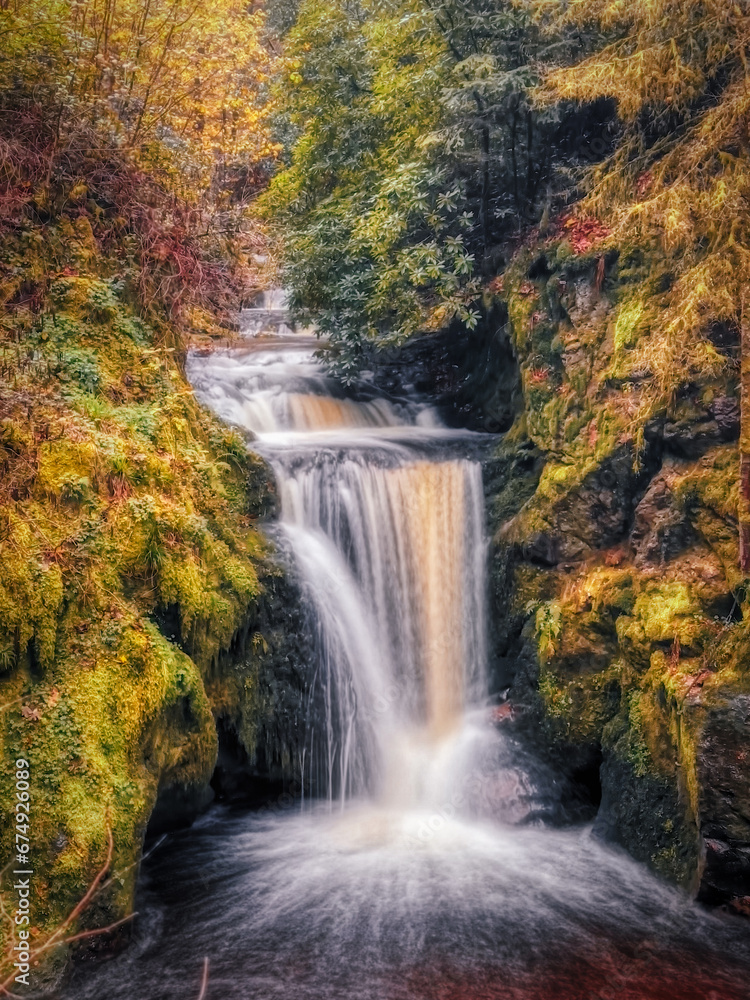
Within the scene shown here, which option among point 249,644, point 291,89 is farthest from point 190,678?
point 291,89

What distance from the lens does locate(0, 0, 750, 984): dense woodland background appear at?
545 cm

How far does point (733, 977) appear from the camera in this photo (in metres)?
5.00

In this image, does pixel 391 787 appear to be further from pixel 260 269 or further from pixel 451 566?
pixel 260 269

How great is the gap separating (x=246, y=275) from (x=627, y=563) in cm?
635

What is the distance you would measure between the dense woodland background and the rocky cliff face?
63mm

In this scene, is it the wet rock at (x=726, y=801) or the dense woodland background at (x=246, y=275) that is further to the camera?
the wet rock at (x=726, y=801)

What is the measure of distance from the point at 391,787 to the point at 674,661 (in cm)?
288

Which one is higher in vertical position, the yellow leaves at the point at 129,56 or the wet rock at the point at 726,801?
the yellow leaves at the point at 129,56

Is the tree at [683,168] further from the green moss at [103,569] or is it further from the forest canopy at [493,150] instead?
the green moss at [103,569]

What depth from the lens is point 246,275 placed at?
10727mm

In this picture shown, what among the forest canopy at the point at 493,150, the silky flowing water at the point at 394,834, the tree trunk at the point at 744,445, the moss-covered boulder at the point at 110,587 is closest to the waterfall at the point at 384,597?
the silky flowing water at the point at 394,834

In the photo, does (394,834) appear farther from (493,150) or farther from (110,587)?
(493,150)

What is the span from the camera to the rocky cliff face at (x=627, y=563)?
19.6 ft

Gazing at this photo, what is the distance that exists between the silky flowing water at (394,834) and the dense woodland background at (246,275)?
76 cm
